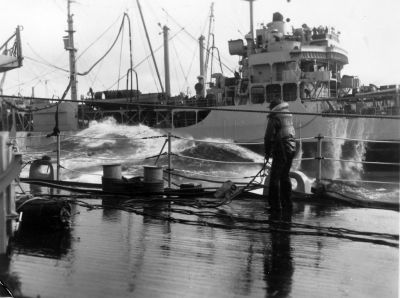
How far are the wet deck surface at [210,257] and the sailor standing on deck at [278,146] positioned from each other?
0.93ft

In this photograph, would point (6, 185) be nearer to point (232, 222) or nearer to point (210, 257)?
point (210, 257)

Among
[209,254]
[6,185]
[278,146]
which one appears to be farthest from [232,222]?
[6,185]

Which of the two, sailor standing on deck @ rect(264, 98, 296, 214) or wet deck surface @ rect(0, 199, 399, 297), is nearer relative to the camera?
wet deck surface @ rect(0, 199, 399, 297)

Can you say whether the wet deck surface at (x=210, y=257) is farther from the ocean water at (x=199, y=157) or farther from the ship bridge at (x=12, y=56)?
the ocean water at (x=199, y=157)

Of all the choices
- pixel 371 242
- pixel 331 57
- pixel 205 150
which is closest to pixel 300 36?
pixel 331 57

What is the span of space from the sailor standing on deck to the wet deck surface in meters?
0.28

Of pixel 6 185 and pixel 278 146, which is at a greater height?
pixel 278 146

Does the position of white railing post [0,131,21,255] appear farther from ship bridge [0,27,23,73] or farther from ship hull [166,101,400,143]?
ship hull [166,101,400,143]

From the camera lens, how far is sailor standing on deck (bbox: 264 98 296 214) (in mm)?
4723

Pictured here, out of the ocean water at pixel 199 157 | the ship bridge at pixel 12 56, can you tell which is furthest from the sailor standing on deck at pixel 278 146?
the ocean water at pixel 199 157

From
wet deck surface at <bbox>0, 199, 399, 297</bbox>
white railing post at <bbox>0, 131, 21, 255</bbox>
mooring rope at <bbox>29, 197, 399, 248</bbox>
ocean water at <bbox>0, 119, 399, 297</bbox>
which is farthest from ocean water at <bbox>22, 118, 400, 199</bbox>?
white railing post at <bbox>0, 131, 21, 255</bbox>

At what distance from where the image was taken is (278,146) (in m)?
4.74

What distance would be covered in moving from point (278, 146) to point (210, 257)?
6.18 feet

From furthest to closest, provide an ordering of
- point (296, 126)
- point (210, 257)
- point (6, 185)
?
1. point (296, 126)
2. point (210, 257)
3. point (6, 185)
